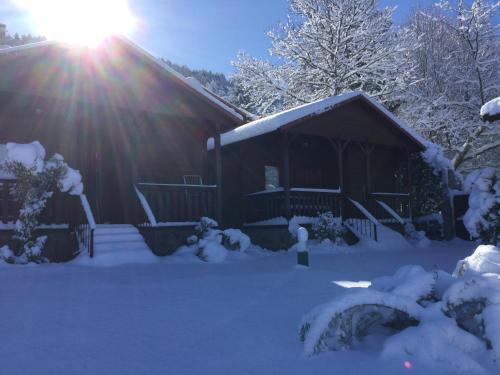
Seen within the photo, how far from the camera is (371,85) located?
26250 mm

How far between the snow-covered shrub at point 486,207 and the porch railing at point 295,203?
6.32 meters

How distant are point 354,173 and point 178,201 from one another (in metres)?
9.26

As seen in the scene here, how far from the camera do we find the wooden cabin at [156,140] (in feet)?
32.4

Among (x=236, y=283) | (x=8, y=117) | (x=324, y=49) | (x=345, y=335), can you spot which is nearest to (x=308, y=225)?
(x=236, y=283)

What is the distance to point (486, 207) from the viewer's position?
24.0 ft

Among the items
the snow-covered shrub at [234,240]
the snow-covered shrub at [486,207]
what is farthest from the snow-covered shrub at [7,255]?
the snow-covered shrub at [486,207]

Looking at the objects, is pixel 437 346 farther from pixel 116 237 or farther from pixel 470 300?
pixel 116 237

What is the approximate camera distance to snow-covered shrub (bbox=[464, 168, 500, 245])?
7.27 m

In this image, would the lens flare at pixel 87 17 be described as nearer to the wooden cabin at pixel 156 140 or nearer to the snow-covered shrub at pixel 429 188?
the wooden cabin at pixel 156 140

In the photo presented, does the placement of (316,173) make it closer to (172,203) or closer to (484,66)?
(172,203)

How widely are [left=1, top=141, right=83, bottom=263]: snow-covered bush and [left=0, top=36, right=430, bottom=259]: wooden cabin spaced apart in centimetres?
79

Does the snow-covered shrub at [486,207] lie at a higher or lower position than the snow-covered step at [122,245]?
higher

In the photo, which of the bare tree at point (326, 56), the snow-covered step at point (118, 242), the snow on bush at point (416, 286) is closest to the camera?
the snow on bush at point (416, 286)

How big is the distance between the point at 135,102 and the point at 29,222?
3.86 meters
